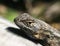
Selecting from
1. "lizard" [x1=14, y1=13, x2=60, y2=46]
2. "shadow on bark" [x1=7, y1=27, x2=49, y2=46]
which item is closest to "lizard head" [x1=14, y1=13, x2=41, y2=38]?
"lizard" [x1=14, y1=13, x2=60, y2=46]

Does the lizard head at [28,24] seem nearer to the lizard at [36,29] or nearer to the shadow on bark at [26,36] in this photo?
the lizard at [36,29]

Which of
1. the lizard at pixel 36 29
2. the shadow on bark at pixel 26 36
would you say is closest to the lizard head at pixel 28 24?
the lizard at pixel 36 29

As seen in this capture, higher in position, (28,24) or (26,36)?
(28,24)

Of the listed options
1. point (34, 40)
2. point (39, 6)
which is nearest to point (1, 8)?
point (39, 6)

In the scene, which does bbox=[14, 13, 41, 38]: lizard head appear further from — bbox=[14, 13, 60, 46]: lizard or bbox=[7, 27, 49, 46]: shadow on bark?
bbox=[7, 27, 49, 46]: shadow on bark

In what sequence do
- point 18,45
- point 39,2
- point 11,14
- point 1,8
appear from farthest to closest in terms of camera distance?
1. point 39,2
2. point 1,8
3. point 11,14
4. point 18,45

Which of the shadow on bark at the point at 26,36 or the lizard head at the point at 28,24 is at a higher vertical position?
the lizard head at the point at 28,24

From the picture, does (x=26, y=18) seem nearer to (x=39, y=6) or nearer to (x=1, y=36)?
(x=1, y=36)

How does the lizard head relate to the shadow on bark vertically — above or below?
above
